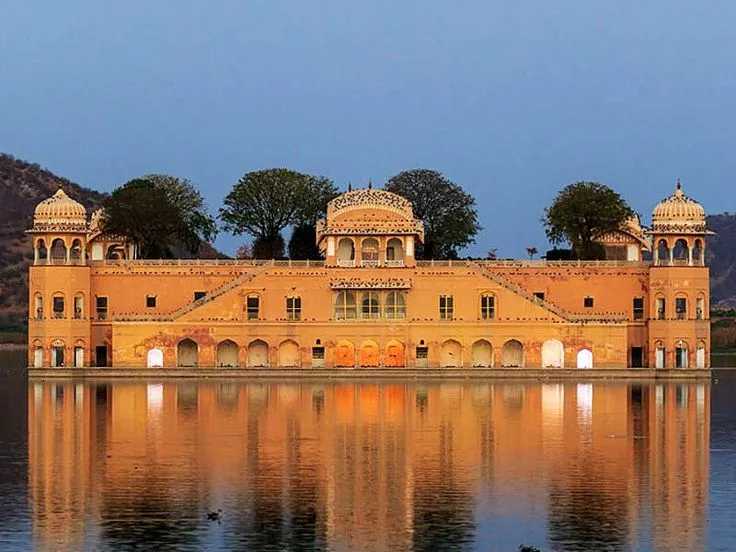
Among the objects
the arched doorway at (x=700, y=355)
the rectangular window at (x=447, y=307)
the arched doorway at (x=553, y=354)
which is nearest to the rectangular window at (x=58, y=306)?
the rectangular window at (x=447, y=307)

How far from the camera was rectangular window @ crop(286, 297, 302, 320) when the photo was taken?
71375mm

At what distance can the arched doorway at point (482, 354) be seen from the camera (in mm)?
71750

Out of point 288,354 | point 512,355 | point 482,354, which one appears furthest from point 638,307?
point 288,354

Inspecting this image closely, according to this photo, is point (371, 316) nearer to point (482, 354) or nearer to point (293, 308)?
point (293, 308)

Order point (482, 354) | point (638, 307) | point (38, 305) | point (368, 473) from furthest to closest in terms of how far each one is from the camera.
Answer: point (638, 307) < point (482, 354) < point (38, 305) < point (368, 473)

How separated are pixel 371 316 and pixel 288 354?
3.81 metres

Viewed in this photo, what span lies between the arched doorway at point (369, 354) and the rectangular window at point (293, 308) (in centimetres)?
290

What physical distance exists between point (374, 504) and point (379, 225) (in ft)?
142

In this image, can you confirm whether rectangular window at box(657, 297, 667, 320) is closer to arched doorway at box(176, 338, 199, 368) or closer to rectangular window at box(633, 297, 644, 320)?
rectangular window at box(633, 297, 644, 320)

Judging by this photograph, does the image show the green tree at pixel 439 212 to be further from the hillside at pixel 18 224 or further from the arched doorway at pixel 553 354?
the hillside at pixel 18 224

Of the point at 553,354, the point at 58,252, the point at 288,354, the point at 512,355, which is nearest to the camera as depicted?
the point at 553,354

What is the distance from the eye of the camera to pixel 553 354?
233ft

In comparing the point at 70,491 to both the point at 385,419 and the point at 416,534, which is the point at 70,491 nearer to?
the point at 416,534

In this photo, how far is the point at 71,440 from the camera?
39.7m
